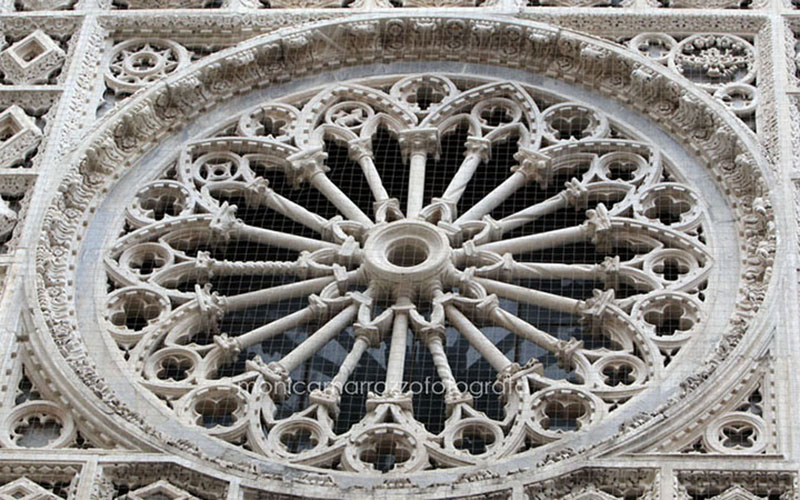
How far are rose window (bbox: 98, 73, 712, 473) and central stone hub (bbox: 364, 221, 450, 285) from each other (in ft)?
0.06

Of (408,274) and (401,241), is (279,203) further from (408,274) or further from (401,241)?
(408,274)

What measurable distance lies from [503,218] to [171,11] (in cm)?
391

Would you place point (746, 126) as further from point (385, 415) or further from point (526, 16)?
point (385, 415)

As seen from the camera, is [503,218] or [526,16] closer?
[503,218]

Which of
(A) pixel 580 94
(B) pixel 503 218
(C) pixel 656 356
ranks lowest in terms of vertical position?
(C) pixel 656 356

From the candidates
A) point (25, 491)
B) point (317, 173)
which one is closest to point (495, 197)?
point (317, 173)

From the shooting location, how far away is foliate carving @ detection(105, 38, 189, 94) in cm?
2206

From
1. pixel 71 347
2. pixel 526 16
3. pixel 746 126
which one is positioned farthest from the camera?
pixel 526 16

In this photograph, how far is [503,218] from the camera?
20953 mm

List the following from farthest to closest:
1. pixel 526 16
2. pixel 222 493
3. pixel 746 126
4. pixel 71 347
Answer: pixel 526 16, pixel 746 126, pixel 71 347, pixel 222 493

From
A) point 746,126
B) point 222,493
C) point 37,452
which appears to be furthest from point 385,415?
point 746,126

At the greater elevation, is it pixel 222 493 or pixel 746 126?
pixel 746 126

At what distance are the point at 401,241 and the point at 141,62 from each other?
3.48m

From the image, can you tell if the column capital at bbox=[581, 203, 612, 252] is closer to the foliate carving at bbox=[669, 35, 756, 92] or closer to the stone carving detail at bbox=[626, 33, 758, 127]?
the stone carving detail at bbox=[626, 33, 758, 127]
